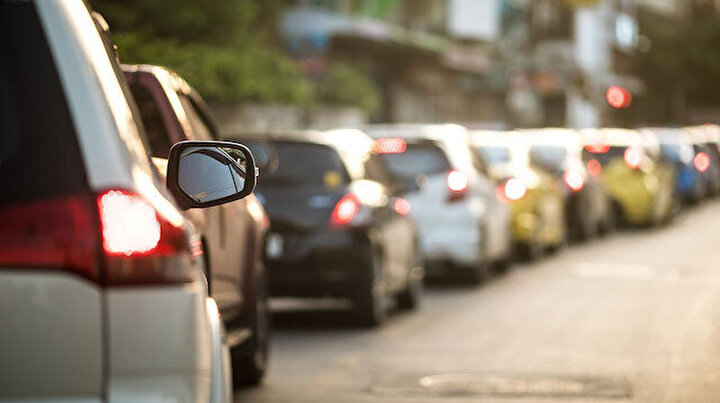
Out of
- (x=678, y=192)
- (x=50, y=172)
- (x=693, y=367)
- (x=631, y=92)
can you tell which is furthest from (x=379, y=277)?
(x=631, y=92)

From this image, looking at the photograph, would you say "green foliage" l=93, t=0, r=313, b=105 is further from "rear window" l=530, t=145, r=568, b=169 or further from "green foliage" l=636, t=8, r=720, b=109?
"green foliage" l=636, t=8, r=720, b=109

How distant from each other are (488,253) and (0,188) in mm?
14954

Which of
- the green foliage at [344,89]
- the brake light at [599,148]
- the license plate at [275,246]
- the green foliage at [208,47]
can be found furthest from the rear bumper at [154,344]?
the green foliage at [344,89]

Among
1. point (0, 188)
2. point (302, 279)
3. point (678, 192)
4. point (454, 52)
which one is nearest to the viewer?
point (0, 188)

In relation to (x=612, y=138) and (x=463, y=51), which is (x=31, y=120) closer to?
(x=612, y=138)

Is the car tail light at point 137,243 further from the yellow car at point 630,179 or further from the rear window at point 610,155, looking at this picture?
the rear window at point 610,155

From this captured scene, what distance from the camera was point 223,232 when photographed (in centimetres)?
893

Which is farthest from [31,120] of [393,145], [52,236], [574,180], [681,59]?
[681,59]

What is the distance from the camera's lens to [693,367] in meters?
11.3

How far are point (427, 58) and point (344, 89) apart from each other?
46.2ft

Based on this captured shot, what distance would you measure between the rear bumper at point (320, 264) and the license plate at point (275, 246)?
24mm

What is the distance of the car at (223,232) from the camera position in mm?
8305

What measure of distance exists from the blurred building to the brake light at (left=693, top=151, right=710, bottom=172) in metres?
4.79

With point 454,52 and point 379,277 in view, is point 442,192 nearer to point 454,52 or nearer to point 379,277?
point 379,277
